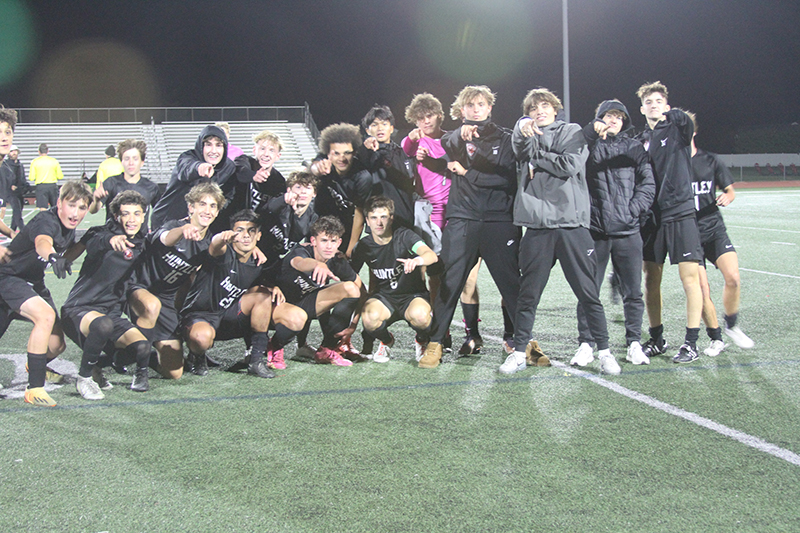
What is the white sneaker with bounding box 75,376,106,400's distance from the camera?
419 centimetres

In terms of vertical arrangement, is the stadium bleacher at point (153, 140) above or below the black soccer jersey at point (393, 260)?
above

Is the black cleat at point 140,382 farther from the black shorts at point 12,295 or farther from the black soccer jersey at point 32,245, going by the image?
the black soccer jersey at point 32,245

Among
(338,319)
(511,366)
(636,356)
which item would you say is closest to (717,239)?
(636,356)

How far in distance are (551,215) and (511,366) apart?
3.64 ft

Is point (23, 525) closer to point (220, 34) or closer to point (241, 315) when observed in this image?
point (241, 315)

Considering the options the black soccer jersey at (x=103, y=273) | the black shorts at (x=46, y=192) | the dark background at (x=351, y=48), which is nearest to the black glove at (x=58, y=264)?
the black soccer jersey at (x=103, y=273)

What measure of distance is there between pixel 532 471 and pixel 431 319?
Answer: 2.27 m

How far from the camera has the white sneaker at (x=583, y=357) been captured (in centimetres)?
488

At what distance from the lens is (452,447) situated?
3.29m

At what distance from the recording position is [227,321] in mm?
4926

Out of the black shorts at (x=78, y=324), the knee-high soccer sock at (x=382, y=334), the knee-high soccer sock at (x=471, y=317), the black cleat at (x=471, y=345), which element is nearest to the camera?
the black shorts at (x=78, y=324)

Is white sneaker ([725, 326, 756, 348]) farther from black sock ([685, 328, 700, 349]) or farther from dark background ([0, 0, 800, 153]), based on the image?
dark background ([0, 0, 800, 153])

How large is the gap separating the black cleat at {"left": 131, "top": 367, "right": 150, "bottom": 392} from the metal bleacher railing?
92.8ft

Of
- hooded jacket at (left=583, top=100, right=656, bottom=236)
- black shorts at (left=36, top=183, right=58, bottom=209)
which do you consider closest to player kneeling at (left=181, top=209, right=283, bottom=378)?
hooded jacket at (left=583, top=100, right=656, bottom=236)
